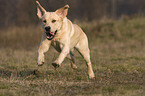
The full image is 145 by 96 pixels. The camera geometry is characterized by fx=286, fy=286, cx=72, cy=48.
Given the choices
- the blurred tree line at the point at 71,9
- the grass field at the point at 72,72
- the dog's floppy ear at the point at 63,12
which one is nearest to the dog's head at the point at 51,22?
the dog's floppy ear at the point at 63,12

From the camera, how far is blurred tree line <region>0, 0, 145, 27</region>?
1430cm

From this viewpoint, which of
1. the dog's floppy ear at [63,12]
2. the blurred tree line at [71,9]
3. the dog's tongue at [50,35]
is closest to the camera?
the dog's tongue at [50,35]

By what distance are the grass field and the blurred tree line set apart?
1.34 metres

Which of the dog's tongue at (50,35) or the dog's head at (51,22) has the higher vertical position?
the dog's head at (51,22)

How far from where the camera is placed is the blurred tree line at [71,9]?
1430 centimetres

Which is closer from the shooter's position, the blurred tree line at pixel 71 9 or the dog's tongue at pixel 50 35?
the dog's tongue at pixel 50 35

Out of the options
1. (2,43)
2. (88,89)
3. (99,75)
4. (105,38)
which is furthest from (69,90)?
(105,38)

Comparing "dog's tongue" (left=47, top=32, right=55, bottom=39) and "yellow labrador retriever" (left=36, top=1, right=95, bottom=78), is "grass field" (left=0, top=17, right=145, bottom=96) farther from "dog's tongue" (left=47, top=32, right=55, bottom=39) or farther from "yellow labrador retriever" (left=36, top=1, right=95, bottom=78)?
"dog's tongue" (left=47, top=32, right=55, bottom=39)

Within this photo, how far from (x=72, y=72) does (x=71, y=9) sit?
27.0 feet

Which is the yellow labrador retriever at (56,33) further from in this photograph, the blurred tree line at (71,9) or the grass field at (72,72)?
the blurred tree line at (71,9)

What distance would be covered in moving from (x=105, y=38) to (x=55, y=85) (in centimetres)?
1038

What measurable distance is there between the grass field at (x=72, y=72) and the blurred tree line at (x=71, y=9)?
→ 1337 mm

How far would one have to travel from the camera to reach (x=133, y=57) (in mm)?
9148

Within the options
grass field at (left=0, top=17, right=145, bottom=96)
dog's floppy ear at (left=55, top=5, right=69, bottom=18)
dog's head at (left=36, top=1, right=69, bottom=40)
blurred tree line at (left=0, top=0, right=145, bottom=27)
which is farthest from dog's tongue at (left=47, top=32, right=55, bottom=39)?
blurred tree line at (left=0, top=0, right=145, bottom=27)
